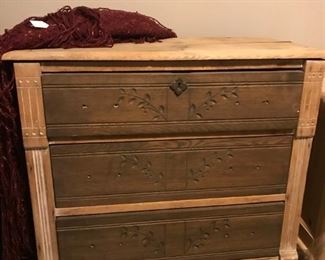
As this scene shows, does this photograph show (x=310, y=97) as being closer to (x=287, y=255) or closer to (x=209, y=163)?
(x=209, y=163)

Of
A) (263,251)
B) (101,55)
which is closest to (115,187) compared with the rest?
(101,55)

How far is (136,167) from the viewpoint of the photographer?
33.4 inches

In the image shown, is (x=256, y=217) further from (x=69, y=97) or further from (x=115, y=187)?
(x=69, y=97)

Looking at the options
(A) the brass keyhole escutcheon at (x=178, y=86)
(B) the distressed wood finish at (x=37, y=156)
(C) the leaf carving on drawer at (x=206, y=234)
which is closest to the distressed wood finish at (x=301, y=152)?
(C) the leaf carving on drawer at (x=206, y=234)

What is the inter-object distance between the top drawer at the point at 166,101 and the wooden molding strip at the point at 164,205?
19 cm

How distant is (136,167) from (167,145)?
88 millimetres

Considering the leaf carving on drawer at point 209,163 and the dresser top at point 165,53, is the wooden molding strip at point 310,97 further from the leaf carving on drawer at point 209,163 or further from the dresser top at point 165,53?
the leaf carving on drawer at point 209,163

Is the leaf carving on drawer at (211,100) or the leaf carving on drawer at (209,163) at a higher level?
the leaf carving on drawer at (211,100)

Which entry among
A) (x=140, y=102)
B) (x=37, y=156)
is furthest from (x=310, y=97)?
(x=37, y=156)

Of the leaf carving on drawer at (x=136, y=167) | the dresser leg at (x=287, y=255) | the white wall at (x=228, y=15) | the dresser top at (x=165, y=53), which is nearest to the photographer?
the dresser top at (x=165, y=53)

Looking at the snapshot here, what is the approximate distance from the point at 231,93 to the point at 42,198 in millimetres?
488

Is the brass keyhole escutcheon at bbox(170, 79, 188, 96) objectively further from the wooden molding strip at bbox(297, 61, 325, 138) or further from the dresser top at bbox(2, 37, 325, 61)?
the wooden molding strip at bbox(297, 61, 325, 138)

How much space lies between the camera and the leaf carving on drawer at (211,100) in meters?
0.81

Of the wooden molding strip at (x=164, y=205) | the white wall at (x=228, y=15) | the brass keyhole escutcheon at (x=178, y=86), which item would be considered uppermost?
the white wall at (x=228, y=15)
